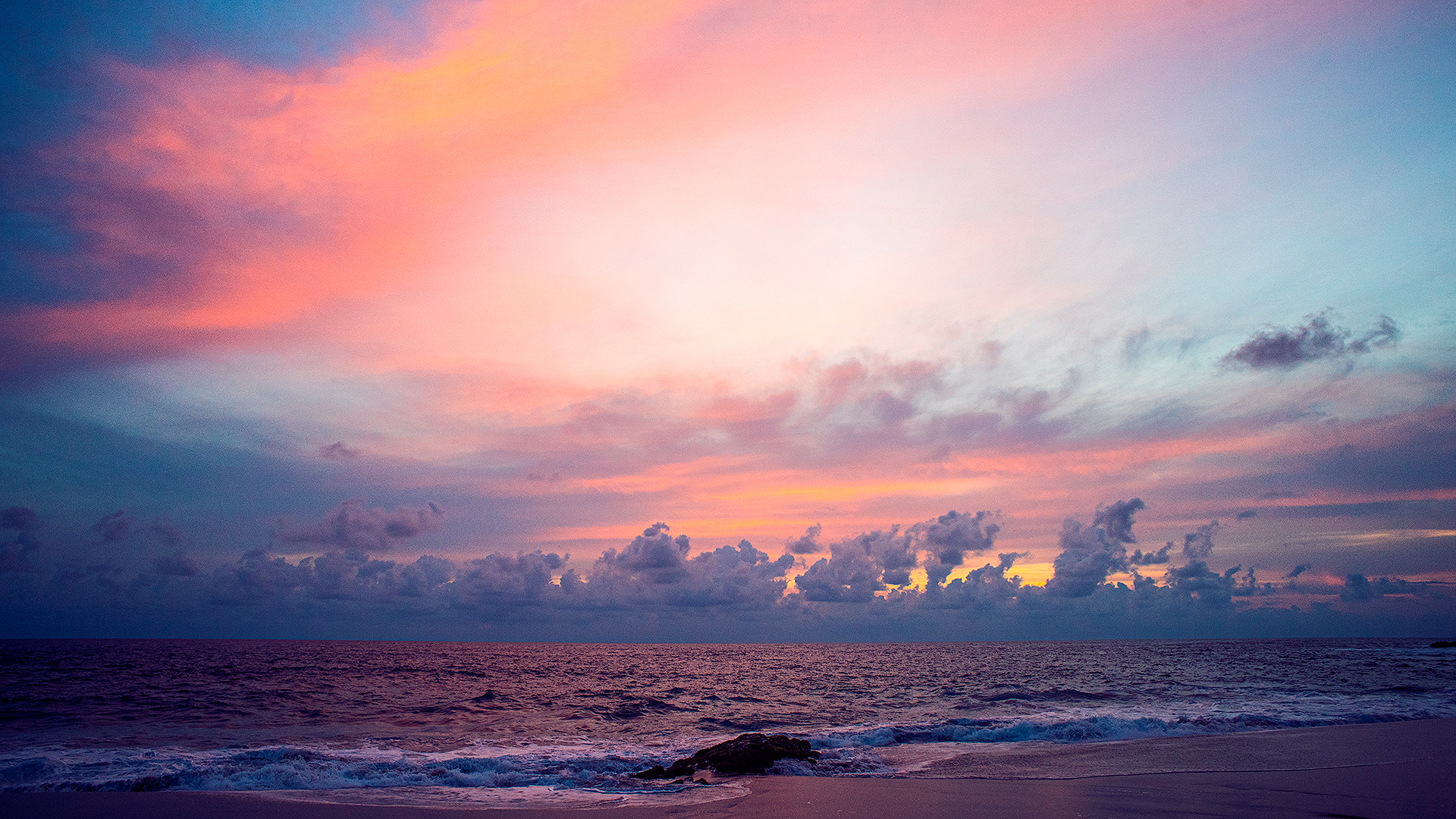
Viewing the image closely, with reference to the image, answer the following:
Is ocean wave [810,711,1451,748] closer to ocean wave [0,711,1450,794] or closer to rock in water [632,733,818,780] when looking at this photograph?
ocean wave [0,711,1450,794]

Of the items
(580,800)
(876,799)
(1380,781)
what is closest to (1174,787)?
(1380,781)

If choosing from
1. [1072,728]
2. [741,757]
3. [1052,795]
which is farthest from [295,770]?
[1072,728]

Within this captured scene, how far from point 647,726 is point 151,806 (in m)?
18.2

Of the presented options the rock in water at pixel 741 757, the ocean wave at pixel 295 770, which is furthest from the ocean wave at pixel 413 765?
the rock in water at pixel 741 757

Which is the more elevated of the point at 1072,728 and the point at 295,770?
the point at 295,770

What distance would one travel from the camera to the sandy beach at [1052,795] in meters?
14.0

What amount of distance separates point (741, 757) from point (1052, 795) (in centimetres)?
851

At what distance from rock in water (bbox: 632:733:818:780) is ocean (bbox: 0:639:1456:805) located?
0.62 m

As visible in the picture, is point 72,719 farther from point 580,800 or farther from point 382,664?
point 382,664

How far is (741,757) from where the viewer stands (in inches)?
806

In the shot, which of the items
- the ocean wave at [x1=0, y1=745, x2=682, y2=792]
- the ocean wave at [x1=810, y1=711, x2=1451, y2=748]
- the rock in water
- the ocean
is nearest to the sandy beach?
the rock in water

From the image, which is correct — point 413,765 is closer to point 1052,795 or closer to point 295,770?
point 295,770

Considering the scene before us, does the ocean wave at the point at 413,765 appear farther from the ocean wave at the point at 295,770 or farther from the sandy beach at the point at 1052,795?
the sandy beach at the point at 1052,795

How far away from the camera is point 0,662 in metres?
60.8
